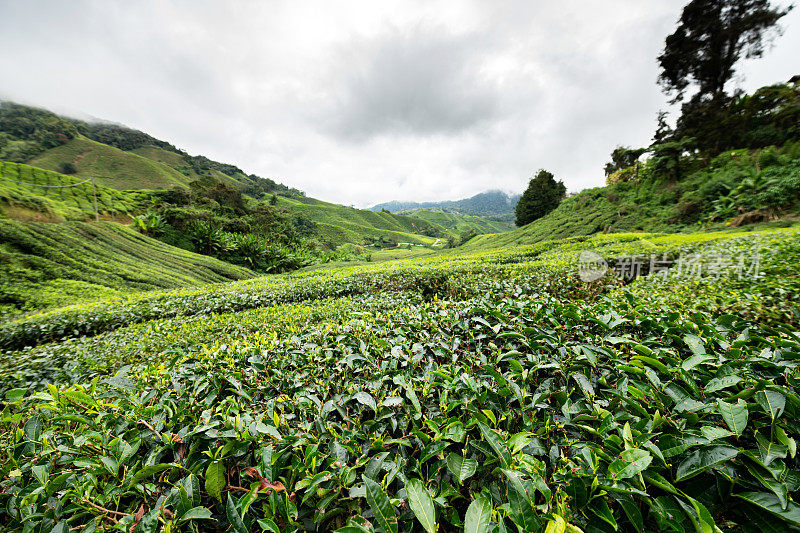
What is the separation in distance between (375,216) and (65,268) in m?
71.4

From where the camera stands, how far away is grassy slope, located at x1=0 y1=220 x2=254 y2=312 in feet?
27.2

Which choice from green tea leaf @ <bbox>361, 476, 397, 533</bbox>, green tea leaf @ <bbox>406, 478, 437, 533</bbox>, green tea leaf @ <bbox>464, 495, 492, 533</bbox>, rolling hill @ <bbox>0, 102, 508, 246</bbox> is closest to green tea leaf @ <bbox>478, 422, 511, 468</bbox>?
green tea leaf @ <bbox>464, 495, 492, 533</bbox>

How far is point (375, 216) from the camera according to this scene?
3137 inches

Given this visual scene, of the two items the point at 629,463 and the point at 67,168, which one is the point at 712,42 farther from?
the point at 67,168

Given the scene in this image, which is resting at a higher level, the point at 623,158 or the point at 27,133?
the point at 27,133

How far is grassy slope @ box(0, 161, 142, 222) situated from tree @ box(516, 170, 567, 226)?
42624 mm

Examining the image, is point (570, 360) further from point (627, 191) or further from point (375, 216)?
point (375, 216)

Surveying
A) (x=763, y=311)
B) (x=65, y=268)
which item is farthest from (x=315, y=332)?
(x=65, y=268)

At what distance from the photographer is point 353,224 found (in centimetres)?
6625

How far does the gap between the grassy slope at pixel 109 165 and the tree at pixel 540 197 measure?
59.9m

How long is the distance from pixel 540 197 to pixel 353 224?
4271cm

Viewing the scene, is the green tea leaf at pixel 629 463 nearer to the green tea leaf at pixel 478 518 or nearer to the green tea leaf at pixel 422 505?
the green tea leaf at pixel 478 518

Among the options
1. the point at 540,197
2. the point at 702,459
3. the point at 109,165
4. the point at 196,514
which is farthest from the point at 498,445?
the point at 109,165

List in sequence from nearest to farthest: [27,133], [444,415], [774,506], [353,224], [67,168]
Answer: [774,506]
[444,415]
[67,168]
[27,133]
[353,224]
